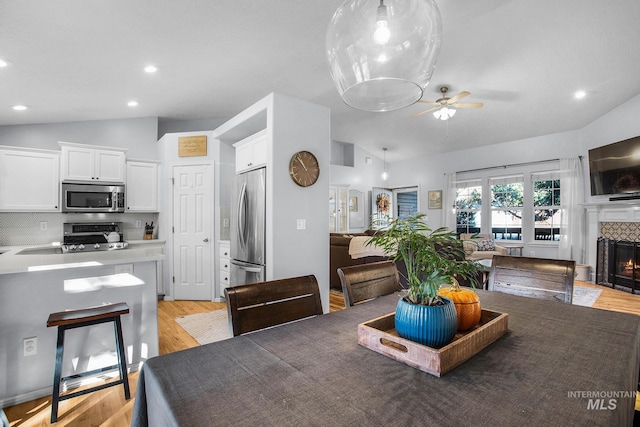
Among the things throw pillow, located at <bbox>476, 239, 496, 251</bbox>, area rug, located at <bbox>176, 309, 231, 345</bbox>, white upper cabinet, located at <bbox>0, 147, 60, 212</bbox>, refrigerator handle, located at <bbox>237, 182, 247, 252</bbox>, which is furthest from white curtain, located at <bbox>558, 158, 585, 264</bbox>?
white upper cabinet, located at <bbox>0, 147, 60, 212</bbox>

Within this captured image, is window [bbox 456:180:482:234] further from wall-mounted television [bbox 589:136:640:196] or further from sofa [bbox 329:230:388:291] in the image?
sofa [bbox 329:230:388:291]

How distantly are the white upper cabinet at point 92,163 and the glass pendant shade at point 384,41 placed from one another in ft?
14.7

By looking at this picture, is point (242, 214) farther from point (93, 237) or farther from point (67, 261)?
point (93, 237)

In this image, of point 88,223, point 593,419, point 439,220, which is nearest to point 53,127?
point 88,223

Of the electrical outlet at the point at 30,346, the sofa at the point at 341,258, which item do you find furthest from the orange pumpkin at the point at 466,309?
the sofa at the point at 341,258

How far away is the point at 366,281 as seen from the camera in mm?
1771

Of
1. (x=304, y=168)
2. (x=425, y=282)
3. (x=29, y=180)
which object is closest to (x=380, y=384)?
(x=425, y=282)

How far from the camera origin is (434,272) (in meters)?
0.98

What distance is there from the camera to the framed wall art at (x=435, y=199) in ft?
26.2

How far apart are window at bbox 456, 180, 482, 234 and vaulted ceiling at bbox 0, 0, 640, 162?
201cm

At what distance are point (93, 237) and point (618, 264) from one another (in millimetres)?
8083

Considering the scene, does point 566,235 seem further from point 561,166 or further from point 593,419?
point 593,419

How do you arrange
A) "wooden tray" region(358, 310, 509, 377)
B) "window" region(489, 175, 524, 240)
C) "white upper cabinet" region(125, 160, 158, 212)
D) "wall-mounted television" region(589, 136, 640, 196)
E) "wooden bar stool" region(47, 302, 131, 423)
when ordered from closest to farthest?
"wooden tray" region(358, 310, 509, 377)
"wooden bar stool" region(47, 302, 131, 423)
"white upper cabinet" region(125, 160, 158, 212)
"wall-mounted television" region(589, 136, 640, 196)
"window" region(489, 175, 524, 240)

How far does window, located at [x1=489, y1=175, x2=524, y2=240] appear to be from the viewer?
22.6 ft
